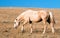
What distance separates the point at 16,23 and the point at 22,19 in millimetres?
572

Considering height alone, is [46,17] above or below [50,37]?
above

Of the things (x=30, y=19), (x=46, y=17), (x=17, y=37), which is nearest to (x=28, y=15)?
(x=30, y=19)

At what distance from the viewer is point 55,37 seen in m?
13.3

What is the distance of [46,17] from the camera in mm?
15633

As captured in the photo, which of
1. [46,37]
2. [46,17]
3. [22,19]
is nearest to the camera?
[46,37]

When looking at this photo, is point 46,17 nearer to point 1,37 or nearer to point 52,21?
point 52,21

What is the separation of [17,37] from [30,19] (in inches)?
139

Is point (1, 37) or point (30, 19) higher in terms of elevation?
point (30, 19)

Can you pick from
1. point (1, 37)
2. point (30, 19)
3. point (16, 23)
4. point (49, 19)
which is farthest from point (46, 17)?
point (1, 37)

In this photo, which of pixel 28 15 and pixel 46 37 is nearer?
pixel 46 37

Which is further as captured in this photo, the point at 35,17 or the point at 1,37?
the point at 35,17

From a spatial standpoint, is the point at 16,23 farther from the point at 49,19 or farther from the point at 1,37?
the point at 1,37

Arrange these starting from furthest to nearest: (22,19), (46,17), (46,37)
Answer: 1. (22,19)
2. (46,17)
3. (46,37)

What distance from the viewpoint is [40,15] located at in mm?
15930
